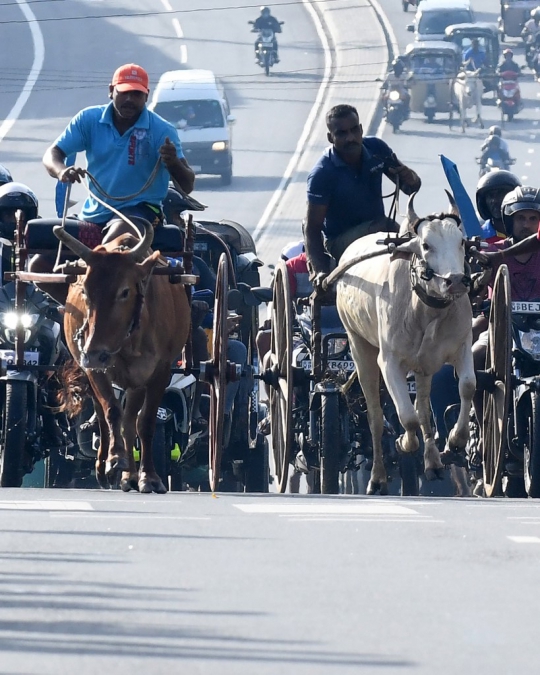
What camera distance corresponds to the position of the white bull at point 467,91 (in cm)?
5862

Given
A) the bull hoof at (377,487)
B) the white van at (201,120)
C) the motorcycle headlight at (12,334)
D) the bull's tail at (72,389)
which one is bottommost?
the bull hoof at (377,487)

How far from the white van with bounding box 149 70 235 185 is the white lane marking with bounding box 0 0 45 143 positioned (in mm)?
8529

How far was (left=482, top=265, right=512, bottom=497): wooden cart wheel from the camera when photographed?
1261cm

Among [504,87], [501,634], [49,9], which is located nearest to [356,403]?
[501,634]

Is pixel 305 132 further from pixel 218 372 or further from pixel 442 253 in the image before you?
pixel 442 253

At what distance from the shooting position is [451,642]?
626cm

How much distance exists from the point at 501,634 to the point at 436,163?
48.3 metres

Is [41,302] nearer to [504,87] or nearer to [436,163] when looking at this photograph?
[436,163]

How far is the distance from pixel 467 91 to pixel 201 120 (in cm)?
1037

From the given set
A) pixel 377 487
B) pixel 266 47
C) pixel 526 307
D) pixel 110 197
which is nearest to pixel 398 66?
pixel 266 47

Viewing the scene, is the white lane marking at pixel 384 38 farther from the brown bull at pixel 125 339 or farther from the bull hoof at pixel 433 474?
the bull hoof at pixel 433 474

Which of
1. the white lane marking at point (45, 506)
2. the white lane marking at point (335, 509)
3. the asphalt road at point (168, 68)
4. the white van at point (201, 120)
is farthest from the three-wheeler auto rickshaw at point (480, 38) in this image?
the white lane marking at point (45, 506)

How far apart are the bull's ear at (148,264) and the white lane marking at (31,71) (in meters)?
48.1

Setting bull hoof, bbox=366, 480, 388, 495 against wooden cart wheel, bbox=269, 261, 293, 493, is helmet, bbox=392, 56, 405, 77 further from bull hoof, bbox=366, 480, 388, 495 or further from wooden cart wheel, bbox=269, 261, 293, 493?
bull hoof, bbox=366, 480, 388, 495
